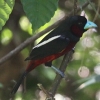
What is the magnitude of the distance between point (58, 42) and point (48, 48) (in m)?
0.05

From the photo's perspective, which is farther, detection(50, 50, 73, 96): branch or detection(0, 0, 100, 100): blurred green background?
detection(0, 0, 100, 100): blurred green background

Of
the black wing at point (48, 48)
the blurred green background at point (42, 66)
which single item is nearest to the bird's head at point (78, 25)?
the black wing at point (48, 48)

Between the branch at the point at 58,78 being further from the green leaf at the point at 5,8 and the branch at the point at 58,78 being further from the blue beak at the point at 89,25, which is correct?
the green leaf at the point at 5,8

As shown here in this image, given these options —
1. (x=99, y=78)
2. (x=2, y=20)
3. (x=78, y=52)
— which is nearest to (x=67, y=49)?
(x=99, y=78)

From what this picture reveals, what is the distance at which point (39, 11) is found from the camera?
41.8 inches

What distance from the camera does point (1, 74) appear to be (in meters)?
2.67

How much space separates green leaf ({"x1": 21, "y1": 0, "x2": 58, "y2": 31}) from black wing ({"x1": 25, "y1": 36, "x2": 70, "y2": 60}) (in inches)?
24.1

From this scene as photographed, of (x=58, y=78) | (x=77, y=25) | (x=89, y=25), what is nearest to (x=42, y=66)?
(x=77, y=25)

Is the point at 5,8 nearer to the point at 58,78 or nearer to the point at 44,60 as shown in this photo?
the point at 58,78

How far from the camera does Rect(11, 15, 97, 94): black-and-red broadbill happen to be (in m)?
1.69

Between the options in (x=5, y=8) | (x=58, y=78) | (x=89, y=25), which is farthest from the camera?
(x=89, y=25)

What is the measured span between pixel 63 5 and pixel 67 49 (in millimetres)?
1013

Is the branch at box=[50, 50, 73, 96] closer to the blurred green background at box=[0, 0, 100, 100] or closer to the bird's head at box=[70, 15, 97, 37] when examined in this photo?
the bird's head at box=[70, 15, 97, 37]

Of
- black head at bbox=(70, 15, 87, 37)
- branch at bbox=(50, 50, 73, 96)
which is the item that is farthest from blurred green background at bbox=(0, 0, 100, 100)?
branch at bbox=(50, 50, 73, 96)
